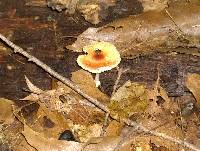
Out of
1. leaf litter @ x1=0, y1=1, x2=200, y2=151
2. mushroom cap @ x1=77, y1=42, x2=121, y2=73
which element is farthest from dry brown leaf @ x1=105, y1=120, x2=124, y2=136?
mushroom cap @ x1=77, y1=42, x2=121, y2=73

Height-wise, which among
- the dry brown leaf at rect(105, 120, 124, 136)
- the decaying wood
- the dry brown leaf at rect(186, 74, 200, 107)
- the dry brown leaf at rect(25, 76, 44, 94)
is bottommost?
the dry brown leaf at rect(105, 120, 124, 136)

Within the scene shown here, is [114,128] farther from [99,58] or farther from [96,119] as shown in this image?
[99,58]

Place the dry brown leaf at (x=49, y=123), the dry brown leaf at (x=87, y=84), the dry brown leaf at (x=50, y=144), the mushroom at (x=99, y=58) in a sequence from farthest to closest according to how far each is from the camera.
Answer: the mushroom at (x=99, y=58)
the dry brown leaf at (x=87, y=84)
the dry brown leaf at (x=49, y=123)
the dry brown leaf at (x=50, y=144)

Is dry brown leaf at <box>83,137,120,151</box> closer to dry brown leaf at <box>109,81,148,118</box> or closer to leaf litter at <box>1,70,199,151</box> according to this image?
leaf litter at <box>1,70,199,151</box>

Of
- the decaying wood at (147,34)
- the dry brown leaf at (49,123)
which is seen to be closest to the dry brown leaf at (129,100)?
the decaying wood at (147,34)

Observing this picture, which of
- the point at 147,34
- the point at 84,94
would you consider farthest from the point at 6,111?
the point at 147,34

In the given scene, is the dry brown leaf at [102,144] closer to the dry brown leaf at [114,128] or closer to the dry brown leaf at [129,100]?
the dry brown leaf at [114,128]
